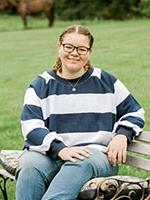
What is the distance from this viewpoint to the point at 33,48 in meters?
19.8

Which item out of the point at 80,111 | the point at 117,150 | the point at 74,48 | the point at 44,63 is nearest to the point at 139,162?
the point at 117,150

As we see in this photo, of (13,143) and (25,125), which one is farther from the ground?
(25,125)

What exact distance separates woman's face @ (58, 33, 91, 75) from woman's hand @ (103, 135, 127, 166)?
555 millimetres

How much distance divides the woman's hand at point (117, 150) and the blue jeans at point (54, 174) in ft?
0.14

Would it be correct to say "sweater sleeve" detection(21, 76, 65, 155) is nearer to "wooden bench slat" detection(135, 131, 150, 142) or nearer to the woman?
the woman

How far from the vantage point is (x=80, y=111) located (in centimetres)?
526

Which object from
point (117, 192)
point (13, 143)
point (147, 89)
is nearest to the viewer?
point (117, 192)

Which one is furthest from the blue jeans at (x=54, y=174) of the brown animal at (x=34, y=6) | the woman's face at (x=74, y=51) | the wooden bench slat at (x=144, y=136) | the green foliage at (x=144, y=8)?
the green foliage at (x=144, y=8)

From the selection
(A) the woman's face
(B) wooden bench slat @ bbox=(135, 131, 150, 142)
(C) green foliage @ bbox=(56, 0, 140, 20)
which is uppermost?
(A) the woman's face

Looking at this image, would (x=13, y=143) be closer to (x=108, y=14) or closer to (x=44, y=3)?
(x=44, y=3)

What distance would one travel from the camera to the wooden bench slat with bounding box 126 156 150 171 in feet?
17.1

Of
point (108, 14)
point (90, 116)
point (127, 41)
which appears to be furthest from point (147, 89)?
point (108, 14)

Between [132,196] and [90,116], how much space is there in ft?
2.48

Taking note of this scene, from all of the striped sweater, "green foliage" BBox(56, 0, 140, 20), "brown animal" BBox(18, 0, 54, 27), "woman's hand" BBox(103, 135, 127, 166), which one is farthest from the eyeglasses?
"green foliage" BBox(56, 0, 140, 20)
